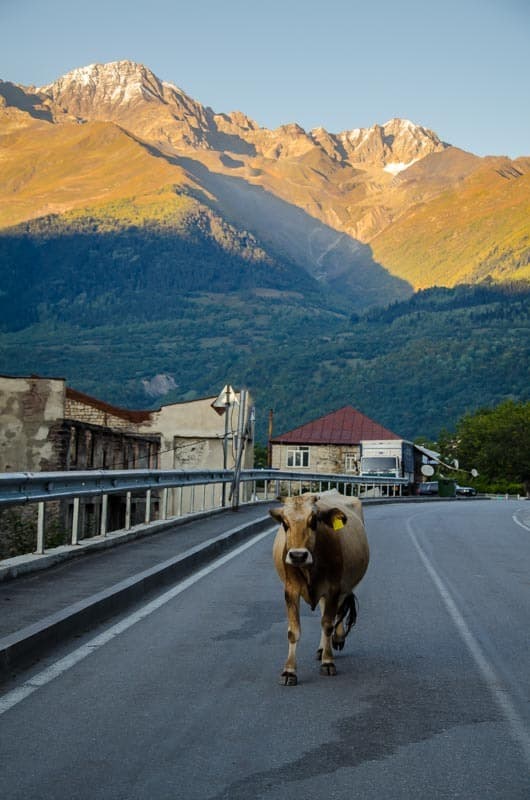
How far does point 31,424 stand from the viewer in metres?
41.2

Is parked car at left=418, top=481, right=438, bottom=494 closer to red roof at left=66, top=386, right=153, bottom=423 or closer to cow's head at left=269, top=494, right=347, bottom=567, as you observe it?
red roof at left=66, top=386, right=153, bottom=423

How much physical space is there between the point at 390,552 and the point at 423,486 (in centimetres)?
6636

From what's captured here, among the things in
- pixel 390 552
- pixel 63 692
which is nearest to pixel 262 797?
pixel 63 692

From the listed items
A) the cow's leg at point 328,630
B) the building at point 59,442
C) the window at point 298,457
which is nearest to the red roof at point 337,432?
the window at point 298,457

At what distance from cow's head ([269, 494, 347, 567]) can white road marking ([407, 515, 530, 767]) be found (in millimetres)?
1461

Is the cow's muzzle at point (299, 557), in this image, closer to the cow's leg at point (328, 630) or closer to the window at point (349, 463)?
the cow's leg at point (328, 630)

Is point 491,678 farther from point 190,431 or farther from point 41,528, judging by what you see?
point 190,431

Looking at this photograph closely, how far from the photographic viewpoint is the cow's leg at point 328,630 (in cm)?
789

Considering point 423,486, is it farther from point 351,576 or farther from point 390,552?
point 351,576

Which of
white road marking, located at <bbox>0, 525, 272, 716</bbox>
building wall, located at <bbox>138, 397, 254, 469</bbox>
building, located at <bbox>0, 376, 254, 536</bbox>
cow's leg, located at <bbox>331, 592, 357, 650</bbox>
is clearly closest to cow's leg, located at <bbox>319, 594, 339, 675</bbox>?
A: cow's leg, located at <bbox>331, 592, 357, 650</bbox>

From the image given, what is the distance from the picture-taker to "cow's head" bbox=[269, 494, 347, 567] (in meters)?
7.34

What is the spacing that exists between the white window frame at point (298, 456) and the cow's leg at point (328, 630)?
305 feet

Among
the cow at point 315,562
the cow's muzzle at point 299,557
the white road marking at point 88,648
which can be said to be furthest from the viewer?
the cow at point 315,562

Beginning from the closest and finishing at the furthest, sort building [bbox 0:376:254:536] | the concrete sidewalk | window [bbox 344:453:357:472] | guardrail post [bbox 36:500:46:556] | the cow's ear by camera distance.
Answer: the cow's ear → the concrete sidewalk → guardrail post [bbox 36:500:46:556] → building [bbox 0:376:254:536] → window [bbox 344:453:357:472]
